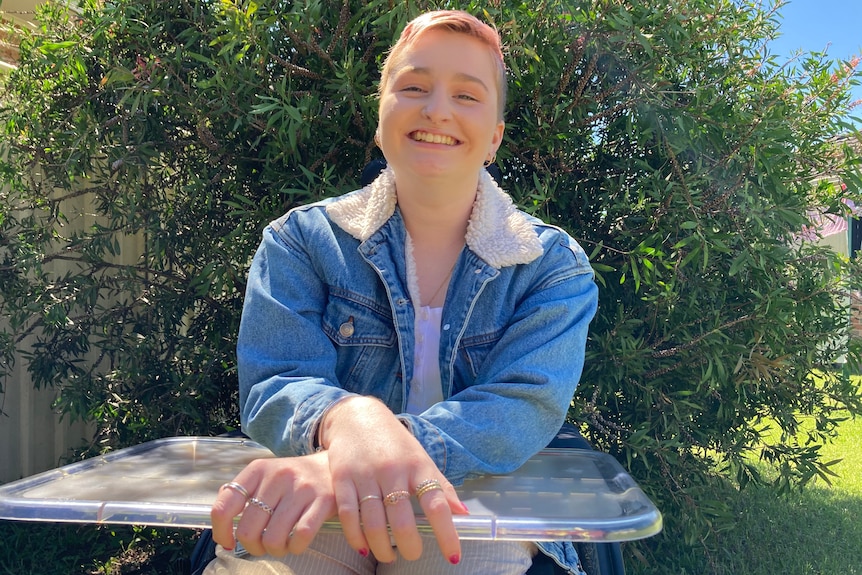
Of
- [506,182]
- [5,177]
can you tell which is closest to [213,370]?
[5,177]

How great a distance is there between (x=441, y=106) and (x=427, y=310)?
19.4 inches

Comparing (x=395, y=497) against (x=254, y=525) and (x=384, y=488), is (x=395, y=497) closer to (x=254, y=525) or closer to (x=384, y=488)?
(x=384, y=488)

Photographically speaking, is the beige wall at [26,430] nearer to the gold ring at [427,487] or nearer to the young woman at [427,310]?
the young woman at [427,310]

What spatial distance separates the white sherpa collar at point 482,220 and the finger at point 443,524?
0.76 meters

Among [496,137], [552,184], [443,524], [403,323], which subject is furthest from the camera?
[552,184]

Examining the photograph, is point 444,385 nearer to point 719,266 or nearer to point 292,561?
point 292,561

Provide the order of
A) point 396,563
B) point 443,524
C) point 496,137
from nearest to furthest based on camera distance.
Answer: point 443,524 → point 396,563 → point 496,137

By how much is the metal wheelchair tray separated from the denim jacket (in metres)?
0.11

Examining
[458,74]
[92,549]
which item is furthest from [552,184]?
[92,549]

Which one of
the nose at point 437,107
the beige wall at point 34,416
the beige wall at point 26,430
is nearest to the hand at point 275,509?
the nose at point 437,107

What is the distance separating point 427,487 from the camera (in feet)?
3.74

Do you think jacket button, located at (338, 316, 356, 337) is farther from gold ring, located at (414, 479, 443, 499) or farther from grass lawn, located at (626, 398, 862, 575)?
grass lawn, located at (626, 398, 862, 575)

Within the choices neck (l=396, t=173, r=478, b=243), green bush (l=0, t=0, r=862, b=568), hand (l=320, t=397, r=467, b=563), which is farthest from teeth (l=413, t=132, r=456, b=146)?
hand (l=320, t=397, r=467, b=563)

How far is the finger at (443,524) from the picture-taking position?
3.55 ft
